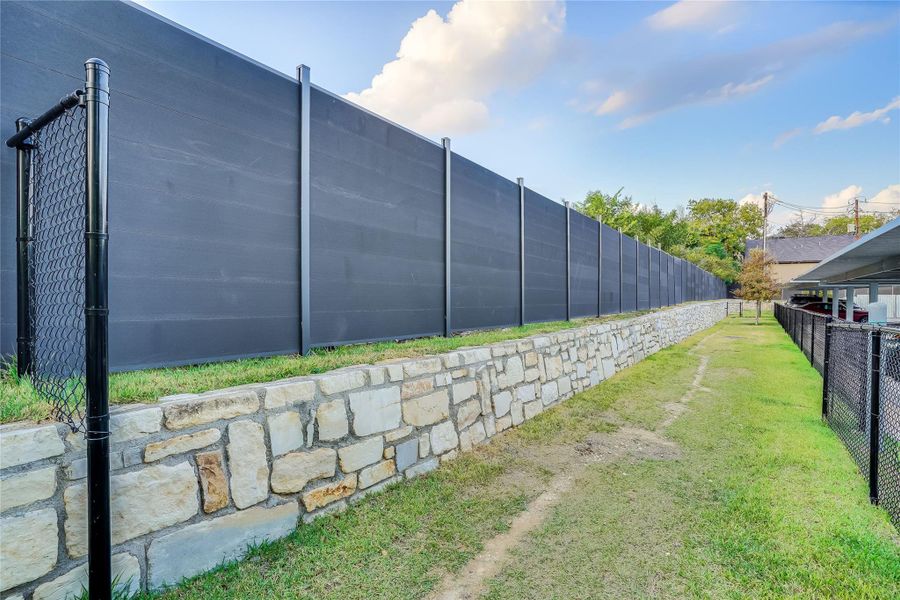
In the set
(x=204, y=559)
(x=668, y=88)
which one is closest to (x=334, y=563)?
(x=204, y=559)

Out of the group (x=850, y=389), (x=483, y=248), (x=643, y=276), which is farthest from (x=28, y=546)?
(x=643, y=276)

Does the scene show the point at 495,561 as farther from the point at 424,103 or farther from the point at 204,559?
the point at 424,103

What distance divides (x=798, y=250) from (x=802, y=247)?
0.72m

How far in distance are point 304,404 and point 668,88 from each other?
16.8 meters

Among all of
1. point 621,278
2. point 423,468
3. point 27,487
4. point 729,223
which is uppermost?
point 729,223

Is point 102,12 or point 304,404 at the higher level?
point 102,12

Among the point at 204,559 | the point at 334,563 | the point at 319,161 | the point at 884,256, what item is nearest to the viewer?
the point at 204,559

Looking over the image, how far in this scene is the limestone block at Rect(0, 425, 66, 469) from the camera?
4.69 feet

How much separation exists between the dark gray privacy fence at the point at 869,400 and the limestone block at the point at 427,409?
10.4 ft

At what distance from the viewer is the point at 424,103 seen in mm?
9000

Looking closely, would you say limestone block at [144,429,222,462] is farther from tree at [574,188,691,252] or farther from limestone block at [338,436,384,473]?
tree at [574,188,691,252]

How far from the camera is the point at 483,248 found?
18.4ft

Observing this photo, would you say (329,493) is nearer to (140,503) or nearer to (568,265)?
(140,503)

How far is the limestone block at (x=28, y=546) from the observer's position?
1.43 meters
